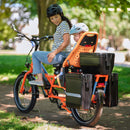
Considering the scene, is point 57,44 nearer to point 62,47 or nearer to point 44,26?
point 62,47

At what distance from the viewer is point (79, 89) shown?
4.63 metres

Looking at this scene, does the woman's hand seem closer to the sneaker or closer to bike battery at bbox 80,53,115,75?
the sneaker

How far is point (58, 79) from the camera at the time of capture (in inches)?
200

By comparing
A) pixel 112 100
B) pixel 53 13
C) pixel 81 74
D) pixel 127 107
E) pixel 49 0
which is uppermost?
pixel 49 0

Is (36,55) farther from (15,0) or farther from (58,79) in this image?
(15,0)

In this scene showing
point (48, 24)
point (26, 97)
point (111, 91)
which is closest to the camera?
point (111, 91)

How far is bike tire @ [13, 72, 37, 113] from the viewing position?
5765 mm

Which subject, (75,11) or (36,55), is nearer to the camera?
(36,55)

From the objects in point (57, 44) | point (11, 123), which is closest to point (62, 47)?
point (57, 44)

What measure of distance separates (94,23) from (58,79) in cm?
3298

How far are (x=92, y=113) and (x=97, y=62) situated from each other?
814mm

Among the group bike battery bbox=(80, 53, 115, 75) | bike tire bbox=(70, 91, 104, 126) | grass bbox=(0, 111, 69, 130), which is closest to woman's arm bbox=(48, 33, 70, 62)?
bike battery bbox=(80, 53, 115, 75)

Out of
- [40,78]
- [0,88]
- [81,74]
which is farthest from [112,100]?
[0,88]

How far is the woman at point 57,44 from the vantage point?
207 inches
